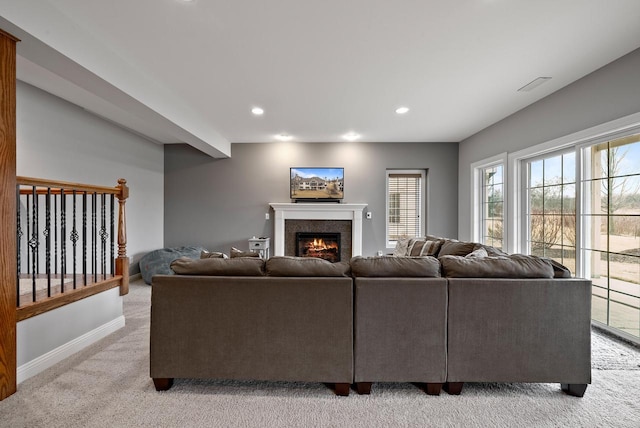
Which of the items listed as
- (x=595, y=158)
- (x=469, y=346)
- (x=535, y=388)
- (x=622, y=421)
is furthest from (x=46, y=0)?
(x=595, y=158)

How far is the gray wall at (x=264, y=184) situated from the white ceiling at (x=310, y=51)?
1828mm

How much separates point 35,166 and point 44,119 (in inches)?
22.3

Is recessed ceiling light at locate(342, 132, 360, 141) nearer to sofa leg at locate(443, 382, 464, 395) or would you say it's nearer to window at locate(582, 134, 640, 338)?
window at locate(582, 134, 640, 338)

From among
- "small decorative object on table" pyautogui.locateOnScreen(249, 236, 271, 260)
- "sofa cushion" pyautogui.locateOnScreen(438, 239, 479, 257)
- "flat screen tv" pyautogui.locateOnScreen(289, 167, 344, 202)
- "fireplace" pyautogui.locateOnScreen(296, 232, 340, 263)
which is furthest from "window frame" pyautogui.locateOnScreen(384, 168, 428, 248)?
"sofa cushion" pyautogui.locateOnScreen(438, 239, 479, 257)

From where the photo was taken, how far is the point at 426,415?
5.85ft

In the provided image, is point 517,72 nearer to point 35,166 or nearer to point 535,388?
point 535,388

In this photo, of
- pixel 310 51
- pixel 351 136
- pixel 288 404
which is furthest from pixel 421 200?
pixel 288 404

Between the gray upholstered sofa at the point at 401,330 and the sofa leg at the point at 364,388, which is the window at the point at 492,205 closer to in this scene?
the gray upholstered sofa at the point at 401,330

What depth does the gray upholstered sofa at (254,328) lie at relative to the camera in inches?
76.3

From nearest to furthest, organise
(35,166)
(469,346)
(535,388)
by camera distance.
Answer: (469,346)
(535,388)
(35,166)

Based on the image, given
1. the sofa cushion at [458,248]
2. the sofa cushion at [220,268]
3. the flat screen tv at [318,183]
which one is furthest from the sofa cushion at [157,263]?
the sofa cushion at [458,248]

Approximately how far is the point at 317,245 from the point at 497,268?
4.27 meters

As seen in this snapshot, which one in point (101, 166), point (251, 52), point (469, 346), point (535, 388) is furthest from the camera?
point (101, 166)

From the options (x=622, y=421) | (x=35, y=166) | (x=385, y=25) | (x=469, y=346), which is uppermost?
(x=385, y=25)
